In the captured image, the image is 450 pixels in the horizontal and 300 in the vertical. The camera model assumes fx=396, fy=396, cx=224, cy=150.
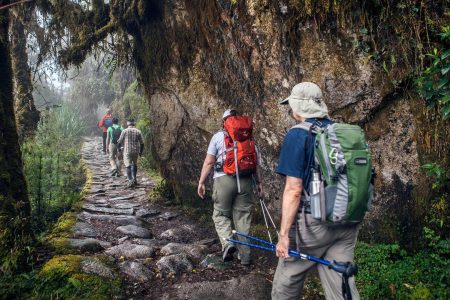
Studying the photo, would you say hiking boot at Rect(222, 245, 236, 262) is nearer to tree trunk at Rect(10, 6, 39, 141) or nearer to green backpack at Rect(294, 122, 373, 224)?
green backpack at Rect(294, 122, 373, 224)

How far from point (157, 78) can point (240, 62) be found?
2.77 metres

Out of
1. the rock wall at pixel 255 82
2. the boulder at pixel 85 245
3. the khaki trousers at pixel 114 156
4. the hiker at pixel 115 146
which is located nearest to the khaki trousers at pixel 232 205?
the rock wall at pixel 255 82

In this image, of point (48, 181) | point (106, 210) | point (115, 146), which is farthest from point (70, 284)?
point (115, 146)

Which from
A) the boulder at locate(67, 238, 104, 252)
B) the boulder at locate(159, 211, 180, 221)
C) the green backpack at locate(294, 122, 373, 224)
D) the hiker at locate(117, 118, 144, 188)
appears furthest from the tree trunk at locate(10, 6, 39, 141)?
the green backpack at locate(294, 122, 373, 224)

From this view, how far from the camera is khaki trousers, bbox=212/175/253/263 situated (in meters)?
5.05

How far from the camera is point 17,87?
12.3 meters

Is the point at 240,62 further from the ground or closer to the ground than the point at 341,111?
further from the ground

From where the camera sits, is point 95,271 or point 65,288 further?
point 95,271

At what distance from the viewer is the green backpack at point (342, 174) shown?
2633 millimetres

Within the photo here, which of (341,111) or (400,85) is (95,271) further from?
(400,85)

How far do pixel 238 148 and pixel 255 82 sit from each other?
1.45 m

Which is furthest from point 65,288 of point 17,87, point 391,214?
point 17,87

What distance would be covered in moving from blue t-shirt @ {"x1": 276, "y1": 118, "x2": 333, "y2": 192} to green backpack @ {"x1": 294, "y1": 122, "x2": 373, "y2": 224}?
0.05 metres

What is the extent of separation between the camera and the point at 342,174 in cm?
265
